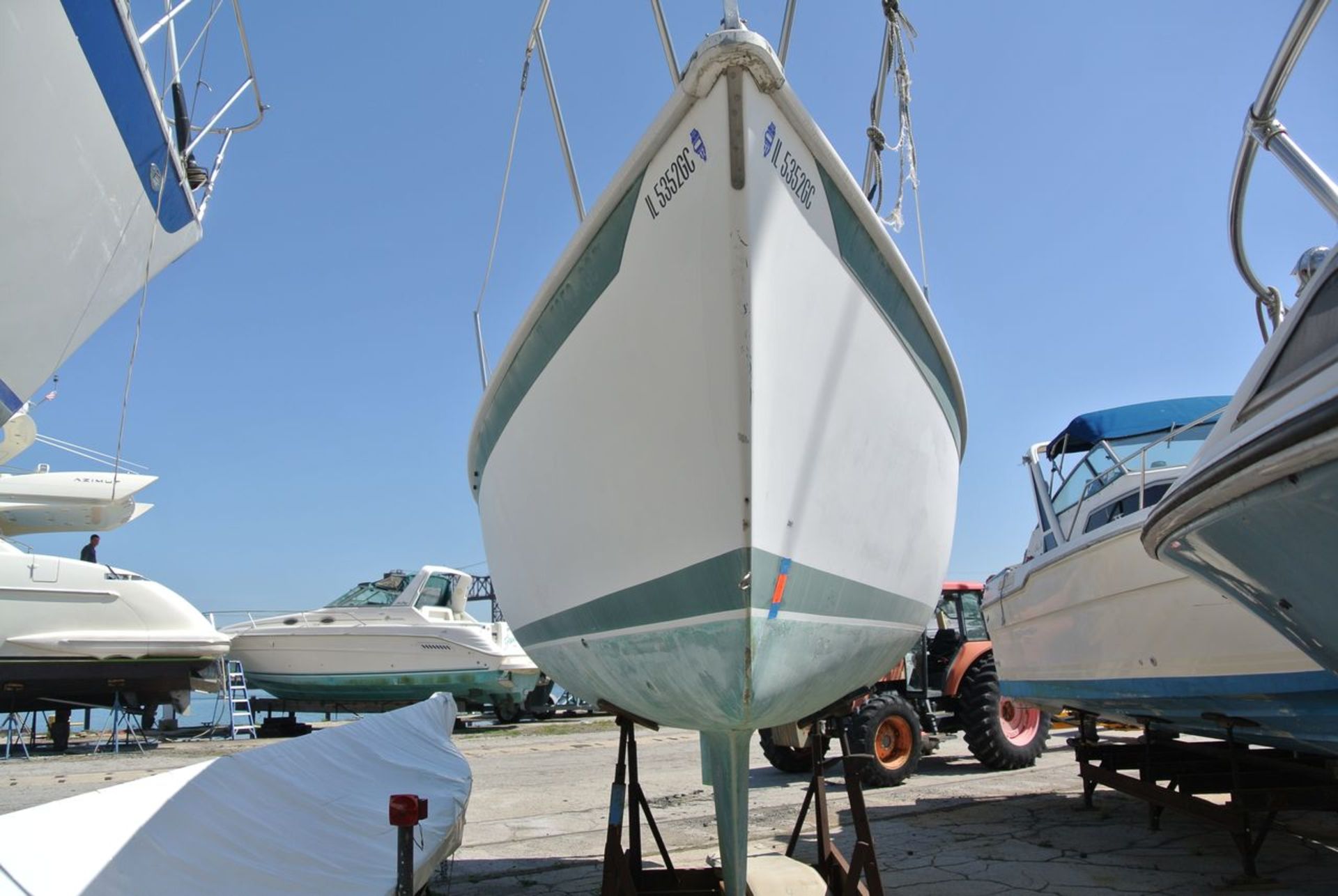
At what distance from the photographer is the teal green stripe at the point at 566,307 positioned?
2609mm

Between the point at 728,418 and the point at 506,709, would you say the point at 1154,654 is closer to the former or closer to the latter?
the point at 728,418

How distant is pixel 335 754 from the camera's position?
3.85 meters

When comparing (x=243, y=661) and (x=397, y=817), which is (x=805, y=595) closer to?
(x=397, y=817)

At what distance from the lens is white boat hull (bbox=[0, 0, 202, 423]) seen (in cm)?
299

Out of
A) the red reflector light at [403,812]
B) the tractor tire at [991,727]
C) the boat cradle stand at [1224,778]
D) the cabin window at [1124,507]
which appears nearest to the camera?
the red reflector light at [403,812]

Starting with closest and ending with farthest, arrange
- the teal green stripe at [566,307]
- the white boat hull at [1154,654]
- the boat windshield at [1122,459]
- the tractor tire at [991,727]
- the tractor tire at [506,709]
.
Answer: the teal green stripe at [566,307] < the white boat hull at [1154,654] < the boat windshield at [1122,459] < the tractor tire at [991,727] < the tractor tire at [506,709]

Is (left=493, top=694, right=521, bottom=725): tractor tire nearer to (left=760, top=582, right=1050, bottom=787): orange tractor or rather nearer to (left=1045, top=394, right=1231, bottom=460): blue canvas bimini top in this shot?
(left=760, top=582, right=1050, bottom=787): orange tractor

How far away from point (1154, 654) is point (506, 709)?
13330mm

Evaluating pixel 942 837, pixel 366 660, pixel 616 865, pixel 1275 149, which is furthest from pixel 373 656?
pixel 1275 149

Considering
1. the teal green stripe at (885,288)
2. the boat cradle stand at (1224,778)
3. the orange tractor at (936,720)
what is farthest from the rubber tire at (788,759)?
the teal green stripe at (885,288)

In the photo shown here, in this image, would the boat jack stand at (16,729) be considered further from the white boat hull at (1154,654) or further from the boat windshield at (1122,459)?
the boat windshield at (1122,459)

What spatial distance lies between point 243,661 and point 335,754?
12569 mm

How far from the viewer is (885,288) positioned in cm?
295

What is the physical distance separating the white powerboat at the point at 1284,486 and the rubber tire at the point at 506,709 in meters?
14.1
